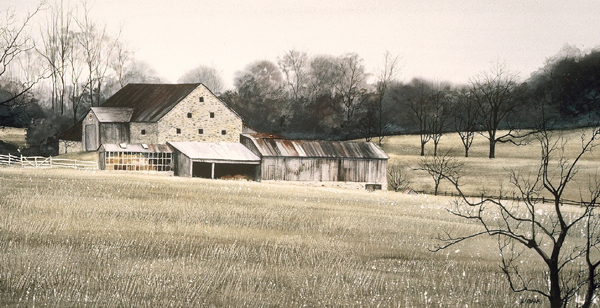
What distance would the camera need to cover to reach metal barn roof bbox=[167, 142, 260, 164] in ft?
90.8

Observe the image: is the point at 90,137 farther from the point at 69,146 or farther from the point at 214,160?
the point at 214,160

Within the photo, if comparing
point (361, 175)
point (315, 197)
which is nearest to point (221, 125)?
point (361, 175)

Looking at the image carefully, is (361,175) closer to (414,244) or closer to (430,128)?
(430,128)

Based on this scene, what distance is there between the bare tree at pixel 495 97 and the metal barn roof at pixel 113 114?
672 inches

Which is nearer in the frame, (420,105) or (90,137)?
(420,105)

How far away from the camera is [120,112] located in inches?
1227

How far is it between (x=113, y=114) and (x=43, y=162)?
5.38 metres

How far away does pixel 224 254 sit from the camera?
906 cm

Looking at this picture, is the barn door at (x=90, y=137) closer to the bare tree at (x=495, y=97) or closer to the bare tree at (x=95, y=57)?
the bare tree at (x=95, y=57)

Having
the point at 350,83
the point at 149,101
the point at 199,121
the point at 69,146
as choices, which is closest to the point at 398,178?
the point at 350,83

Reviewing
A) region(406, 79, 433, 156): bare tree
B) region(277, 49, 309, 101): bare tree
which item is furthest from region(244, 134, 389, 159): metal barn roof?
region(277, 49, 309, 101): bare tree

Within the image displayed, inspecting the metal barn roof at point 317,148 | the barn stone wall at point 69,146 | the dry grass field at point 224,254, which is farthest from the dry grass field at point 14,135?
the dry grass field at point 224,254

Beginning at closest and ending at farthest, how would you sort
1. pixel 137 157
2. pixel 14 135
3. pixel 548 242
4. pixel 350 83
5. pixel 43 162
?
pixel 548 242
pixel 14 135
pixel 43 162
pixel 137 157
pixel 350 83

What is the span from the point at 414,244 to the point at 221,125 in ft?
67.0
